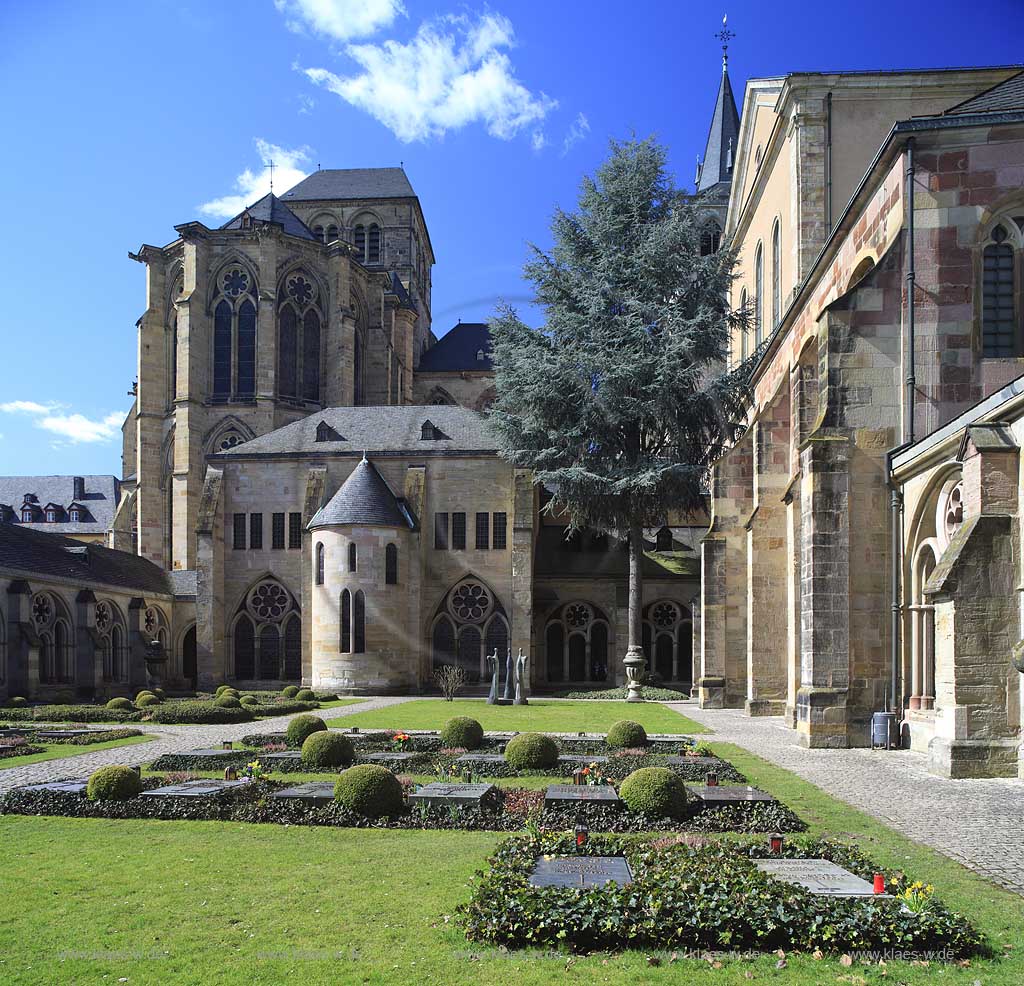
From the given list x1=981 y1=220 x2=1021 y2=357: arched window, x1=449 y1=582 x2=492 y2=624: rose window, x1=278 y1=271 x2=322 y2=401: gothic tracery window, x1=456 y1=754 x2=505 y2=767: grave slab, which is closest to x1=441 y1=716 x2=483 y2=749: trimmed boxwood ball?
x1=456 y1=754 x2=505 y2=767: grave slab

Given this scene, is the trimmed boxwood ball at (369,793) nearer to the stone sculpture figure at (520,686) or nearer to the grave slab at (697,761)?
the grave slab at (697,761)

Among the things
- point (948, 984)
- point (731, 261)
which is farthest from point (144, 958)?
point (731, 261)

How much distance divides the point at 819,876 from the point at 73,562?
33286 millimetres

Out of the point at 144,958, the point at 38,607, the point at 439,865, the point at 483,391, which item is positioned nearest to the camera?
the point at 144,958

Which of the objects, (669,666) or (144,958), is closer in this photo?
(144,958)

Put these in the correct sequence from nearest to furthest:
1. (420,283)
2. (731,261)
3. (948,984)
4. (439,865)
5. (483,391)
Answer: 1. (948,984)
2. (439,865)
3. (731,261)
4. (483,391)
5. (420,283)

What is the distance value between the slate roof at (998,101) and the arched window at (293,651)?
30016 millimetres

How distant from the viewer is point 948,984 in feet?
18.6

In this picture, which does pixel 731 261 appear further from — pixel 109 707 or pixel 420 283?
pixel 420 283

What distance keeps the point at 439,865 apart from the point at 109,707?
2055cm

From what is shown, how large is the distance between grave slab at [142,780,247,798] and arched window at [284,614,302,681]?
2771cm

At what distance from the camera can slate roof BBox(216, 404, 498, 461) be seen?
40.5 metres

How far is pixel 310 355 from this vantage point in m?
49.8

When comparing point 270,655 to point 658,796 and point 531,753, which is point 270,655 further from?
point 658,796
